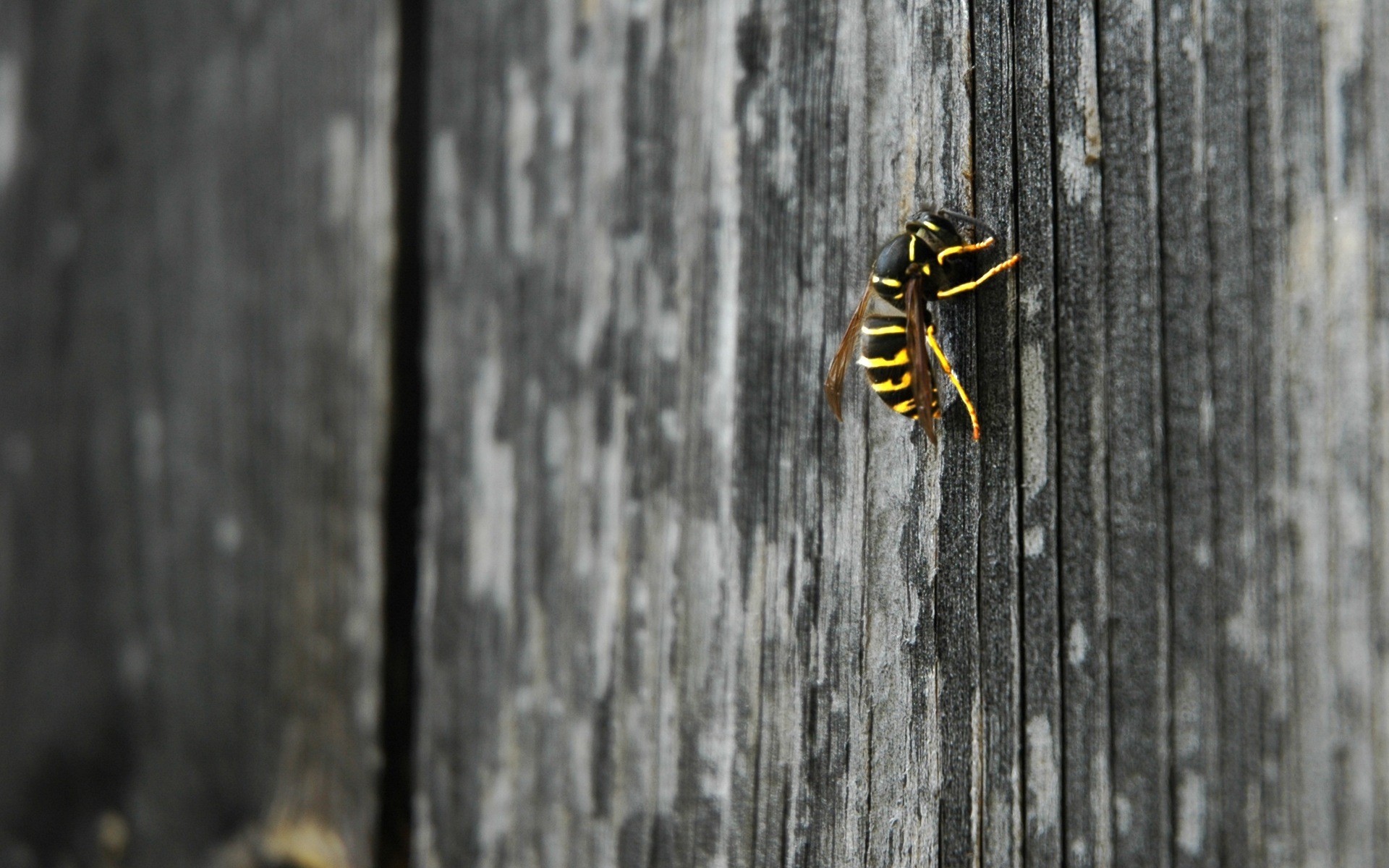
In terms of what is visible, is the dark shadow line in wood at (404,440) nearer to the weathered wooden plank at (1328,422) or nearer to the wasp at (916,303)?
the wasp at (916,303)

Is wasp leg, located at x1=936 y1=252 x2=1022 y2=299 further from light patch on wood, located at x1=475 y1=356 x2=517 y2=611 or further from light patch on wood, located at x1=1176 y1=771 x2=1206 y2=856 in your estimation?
light patch on wood, located at x1=475 y1=356 x2=517 y2=611

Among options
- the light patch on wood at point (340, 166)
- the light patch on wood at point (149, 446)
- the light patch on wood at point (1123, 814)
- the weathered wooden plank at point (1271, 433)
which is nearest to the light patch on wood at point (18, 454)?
the light patch on wood at point (149, 446)

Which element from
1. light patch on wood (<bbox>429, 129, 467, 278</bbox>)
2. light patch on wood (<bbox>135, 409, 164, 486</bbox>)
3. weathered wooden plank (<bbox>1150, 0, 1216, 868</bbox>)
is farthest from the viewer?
light patch on wood (<bbox>135, 409, 164, 486</bbox>)

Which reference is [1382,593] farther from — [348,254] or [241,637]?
[241,637]

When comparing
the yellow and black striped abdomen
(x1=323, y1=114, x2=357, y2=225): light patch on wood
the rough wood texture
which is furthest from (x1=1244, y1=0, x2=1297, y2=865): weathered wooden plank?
(x1=323, y1=114, x2=357, y2=225): light patch on wood

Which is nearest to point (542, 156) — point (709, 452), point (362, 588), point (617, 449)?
point (617, 449)
